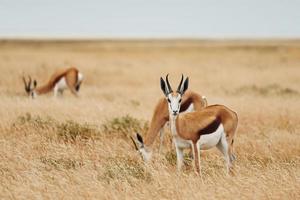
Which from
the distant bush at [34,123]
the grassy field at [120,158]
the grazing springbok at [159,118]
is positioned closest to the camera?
the grassy field at [120,158]

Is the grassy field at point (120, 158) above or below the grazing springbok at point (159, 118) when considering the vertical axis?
below

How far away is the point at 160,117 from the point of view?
9.18 m

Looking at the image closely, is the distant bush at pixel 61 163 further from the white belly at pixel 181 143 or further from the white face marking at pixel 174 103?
the white face marking at pixel 174 103

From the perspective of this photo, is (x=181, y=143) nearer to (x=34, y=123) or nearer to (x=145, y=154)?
(x=145, y=154)

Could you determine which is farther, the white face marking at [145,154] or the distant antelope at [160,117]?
the distant antelope at [160,117]

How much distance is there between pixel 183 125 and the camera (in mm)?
7508

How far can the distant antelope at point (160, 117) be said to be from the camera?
846 cm

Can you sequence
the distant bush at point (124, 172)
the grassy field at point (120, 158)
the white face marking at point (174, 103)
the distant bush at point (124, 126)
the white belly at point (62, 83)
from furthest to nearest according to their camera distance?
the white belly at point (62, 83), the distant bush at point (124, 126), the white face marking at point (174, 103), the distant bush at point (124, 172), the grassy field at point (120, 158)

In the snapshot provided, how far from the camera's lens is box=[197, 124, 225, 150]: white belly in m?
7.30

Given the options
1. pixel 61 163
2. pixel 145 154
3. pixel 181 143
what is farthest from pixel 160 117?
pixel 61 163

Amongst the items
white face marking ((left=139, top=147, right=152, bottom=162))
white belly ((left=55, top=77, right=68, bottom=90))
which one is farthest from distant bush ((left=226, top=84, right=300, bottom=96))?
white face marking ((left=139, top=147, right=152, bottom=162))

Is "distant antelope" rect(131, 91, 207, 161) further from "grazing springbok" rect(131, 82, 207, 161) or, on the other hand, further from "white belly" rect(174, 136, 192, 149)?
"white belly" rect(174, 136, 192, 149)

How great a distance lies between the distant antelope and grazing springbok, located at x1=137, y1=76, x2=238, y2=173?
1003 millimetres

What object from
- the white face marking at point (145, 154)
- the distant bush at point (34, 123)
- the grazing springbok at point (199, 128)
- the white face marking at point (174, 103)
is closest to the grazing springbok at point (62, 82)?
the distant bush at point (34, 123)
